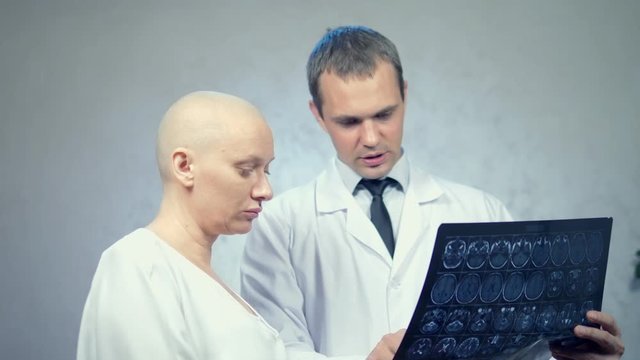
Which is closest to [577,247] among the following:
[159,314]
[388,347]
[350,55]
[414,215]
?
[388,347]

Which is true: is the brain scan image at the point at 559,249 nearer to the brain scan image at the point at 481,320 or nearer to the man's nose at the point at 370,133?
the brain scan image at the point at 481,320

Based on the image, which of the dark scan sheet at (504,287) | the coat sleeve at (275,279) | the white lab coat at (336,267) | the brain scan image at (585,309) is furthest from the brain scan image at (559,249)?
the coat sleeve at (275,279)

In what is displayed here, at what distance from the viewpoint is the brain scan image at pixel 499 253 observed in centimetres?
134

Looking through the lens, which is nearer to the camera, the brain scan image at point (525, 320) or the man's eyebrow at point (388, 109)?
the brain scan image at point (525, 320)

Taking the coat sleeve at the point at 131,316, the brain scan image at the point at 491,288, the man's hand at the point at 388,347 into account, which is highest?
the brain scan image at the point at 491,288

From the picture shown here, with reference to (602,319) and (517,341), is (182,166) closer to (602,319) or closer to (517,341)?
(517,341)

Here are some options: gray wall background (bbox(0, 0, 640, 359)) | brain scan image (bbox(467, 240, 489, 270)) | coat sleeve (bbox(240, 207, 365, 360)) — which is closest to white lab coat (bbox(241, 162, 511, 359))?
coat sleeve (bbox(240, 207, 365, 360))

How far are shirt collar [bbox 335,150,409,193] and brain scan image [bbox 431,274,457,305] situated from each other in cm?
58

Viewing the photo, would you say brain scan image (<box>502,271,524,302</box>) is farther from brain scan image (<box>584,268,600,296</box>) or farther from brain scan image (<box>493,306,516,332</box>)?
brain scan image (<box>584,268,600,296</box>)

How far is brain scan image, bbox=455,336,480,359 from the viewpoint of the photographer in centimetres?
137

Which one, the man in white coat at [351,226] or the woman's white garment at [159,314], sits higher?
the man in white coat at [351,226]

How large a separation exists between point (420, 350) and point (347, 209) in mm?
567

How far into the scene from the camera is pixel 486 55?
2.88 m

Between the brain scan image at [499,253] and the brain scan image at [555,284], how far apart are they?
10 centimetres
